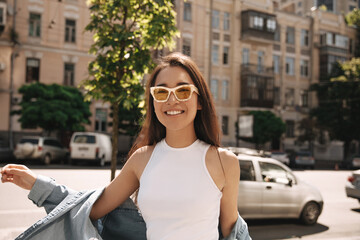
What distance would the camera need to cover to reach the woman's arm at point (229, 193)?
6.25 feet

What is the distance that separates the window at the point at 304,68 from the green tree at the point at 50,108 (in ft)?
85.5

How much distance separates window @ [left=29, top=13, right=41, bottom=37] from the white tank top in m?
28.9

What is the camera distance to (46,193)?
1936 mm

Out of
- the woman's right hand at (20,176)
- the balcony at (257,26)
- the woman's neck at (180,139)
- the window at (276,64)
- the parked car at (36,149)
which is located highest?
the balcony at (257,26)

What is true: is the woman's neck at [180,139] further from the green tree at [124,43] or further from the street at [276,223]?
the street at [276,223]

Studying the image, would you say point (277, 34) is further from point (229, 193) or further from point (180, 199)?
point (180, 199)

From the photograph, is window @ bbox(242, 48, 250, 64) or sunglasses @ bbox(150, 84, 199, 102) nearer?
sunglasses @ bbox(150, 84, 199, 102)

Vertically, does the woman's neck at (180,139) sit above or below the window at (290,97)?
below

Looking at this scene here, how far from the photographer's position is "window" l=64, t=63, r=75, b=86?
2941 centimetres

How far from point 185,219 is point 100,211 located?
18.7 inches

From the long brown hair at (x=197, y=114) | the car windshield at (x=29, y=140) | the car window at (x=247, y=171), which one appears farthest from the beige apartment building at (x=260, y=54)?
the long brown hair at (x=197, y=114)

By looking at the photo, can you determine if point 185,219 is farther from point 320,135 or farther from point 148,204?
point 320,135

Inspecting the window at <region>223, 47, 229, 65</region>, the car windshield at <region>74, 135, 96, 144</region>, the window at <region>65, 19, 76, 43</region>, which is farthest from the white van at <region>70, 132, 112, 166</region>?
the window at <region>223, 47, 229, 65</region>

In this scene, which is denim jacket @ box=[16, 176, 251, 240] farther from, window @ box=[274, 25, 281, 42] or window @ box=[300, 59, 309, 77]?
window @ box=[300, 59, 309, 77]
